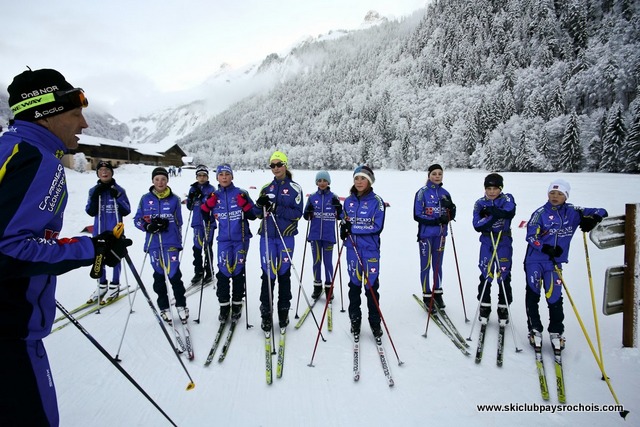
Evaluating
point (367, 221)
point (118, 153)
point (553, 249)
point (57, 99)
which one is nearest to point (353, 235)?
point (367, 221)

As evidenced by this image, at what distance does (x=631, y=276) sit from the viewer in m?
4.19

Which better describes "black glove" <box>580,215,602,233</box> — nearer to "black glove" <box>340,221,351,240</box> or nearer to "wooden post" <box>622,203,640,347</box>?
"wooden post" <box>622,203,640,347</box>

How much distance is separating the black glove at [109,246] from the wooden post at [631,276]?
636cm

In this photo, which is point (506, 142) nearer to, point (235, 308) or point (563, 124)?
point (563, 124)

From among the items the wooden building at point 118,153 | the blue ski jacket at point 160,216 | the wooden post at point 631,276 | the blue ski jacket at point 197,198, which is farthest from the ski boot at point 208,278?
the wooden building at point 118,153

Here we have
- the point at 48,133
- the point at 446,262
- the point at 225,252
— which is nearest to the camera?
the point at 48,133

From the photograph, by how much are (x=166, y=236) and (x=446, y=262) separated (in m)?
7.33

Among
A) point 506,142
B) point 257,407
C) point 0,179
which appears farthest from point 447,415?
point 506,142

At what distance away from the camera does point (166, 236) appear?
16.1 ft

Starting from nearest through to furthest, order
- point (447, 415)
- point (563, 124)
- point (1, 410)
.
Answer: point (1, 410)
point (447, 415)
point (563, 124)

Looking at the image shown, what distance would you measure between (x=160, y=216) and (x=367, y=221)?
3572 millimetres

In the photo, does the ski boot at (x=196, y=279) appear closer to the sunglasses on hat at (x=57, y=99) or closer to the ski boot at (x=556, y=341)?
the sunglasses on hat at (x=57, y=99)

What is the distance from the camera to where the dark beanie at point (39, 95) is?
178 cm

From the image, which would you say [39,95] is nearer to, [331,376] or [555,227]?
[331,376]
